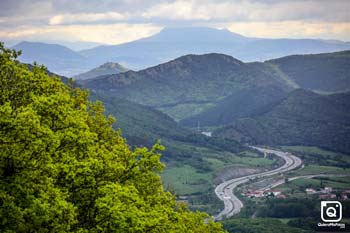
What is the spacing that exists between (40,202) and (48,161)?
10.2ft

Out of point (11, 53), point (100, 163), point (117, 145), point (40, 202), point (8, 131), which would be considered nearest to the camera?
point (40, 202)

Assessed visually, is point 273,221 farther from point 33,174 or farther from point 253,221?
point 33,174

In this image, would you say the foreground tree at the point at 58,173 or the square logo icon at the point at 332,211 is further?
the square logo icon at the point at 332,211

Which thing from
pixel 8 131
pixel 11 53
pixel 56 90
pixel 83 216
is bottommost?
pixel 83 216

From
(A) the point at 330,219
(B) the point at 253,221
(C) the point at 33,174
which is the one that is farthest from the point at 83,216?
(B) the point at 253,221

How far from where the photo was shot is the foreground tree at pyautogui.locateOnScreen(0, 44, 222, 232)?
2605 cm

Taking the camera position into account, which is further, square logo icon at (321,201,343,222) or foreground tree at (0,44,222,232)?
square logo icon at (321,201,343,222)

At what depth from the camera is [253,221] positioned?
189875 mm

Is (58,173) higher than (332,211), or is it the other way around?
(58,173)

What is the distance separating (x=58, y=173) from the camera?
29109 mm

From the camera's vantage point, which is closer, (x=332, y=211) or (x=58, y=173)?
(x=58, y=173)

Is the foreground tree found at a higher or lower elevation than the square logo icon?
higher

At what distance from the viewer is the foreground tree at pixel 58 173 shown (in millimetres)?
26047

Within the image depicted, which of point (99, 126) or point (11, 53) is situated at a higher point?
point (11, 53)
